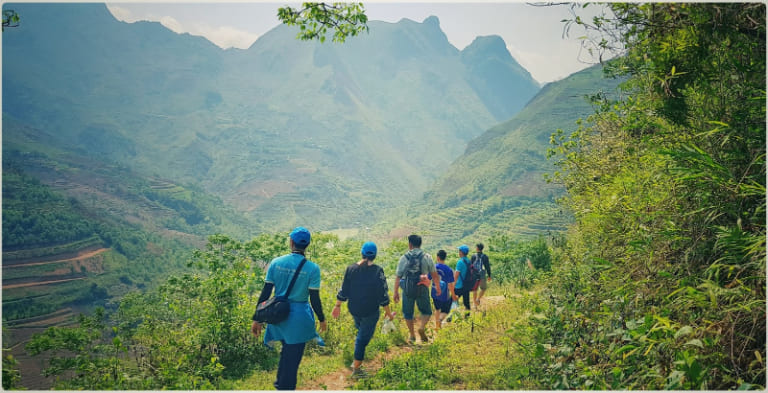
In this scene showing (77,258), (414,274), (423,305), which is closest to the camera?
(414,274)

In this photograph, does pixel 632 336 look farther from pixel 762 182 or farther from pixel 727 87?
pixel 727 87

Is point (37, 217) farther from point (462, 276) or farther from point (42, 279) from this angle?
point (462, 276)

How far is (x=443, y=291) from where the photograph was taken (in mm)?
7367

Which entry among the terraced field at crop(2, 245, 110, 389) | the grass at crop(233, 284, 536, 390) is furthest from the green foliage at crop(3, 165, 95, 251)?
the grass at crop(233, 284, 536, 390)

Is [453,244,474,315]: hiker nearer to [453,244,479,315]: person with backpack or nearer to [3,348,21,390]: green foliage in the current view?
[453,244,479,315]: person with backpack

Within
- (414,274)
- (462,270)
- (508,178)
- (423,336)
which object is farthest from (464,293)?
(508,178)

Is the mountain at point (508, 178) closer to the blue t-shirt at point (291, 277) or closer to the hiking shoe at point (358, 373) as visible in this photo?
the hiking shoe at point (358, 373)

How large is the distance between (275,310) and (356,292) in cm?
144

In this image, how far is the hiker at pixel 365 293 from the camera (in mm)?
5254

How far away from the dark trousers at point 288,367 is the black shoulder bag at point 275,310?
326 millimetres

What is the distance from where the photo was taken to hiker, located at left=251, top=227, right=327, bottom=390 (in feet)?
13.5

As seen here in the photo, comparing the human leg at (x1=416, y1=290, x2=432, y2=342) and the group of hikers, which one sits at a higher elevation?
the group of hikers

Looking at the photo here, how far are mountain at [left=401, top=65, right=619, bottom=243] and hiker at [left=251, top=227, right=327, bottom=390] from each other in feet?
212

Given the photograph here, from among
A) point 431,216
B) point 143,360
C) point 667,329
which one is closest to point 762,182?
point 667,329
